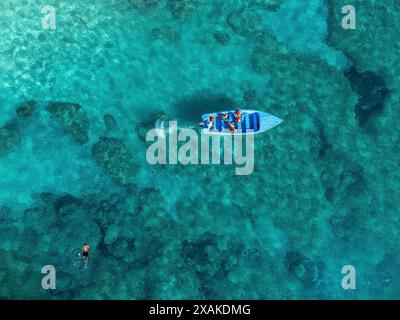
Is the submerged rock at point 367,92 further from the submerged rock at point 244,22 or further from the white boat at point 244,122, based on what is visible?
the submerged rock at point 244,22

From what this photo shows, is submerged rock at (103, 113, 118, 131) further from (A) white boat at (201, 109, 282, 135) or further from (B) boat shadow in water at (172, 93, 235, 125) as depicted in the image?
(A) white boat at (201, 109, 282, 135)

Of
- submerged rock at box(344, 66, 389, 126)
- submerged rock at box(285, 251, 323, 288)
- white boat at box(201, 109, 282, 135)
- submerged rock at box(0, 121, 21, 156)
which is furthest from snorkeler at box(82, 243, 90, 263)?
submerged rock at box(344, 66, 389, 126)

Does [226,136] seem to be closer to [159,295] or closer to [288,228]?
[288,228]

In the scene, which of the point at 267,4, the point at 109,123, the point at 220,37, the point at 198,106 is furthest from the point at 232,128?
the point at 267,4

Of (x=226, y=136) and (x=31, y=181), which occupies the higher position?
(x=226, y=136)

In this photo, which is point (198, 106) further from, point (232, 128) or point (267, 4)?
point (267, 4)
